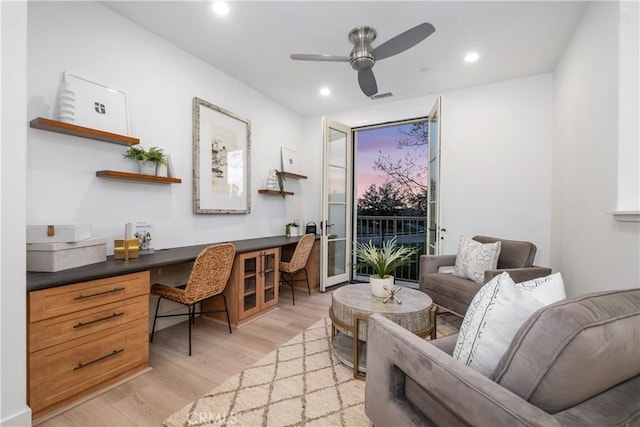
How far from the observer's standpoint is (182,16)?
7.66 feet

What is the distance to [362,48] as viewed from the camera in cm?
238

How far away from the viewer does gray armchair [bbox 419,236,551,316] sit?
2410 mm

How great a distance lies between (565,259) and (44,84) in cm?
450

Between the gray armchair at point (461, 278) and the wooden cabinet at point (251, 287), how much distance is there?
66.0 inches

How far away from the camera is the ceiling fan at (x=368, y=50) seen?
204cm

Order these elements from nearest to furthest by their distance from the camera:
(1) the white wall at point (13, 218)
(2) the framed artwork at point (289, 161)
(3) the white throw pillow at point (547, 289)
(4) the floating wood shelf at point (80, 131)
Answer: (3) the white throw pillow at point (547, 289) < (1) the white wall at point (13, 218) < (4) the floating wood shelf at point (80, 131) < (2) the framed artwork at point (289, 161)

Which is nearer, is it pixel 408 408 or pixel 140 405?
pixel 408 408

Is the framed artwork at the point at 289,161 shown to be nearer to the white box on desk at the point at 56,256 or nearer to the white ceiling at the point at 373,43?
the white ceiling at the point at 373,43

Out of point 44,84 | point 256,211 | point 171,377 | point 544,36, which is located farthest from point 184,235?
point 544,36

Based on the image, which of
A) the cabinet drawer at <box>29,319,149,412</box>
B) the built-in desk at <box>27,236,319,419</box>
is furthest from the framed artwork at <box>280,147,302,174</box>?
the cabinet drawer at <box>29,319,149,412</box>

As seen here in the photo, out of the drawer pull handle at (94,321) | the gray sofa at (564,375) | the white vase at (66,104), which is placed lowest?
the drawer pull handle at (94,321)

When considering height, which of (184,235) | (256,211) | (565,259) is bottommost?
(565,259)

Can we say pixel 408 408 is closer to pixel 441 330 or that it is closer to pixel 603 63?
pixel 441 330

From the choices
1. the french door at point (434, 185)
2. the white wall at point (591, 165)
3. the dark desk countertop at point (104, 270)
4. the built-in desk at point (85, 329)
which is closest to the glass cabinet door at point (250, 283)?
the dark desk countertop at point (104, 270)
